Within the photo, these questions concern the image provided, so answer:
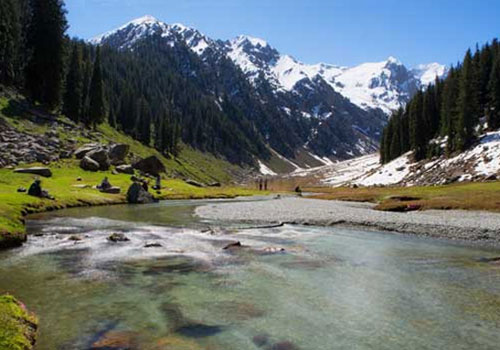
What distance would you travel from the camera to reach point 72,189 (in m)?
60.4

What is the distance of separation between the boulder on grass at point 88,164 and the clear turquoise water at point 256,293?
160 ft

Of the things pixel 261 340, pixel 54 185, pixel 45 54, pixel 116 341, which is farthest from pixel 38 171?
pixel 261 340

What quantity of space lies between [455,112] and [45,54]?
110 metres

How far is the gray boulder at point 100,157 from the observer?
263 ft

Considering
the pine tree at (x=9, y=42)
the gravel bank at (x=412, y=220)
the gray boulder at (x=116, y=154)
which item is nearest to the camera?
the gravel bank at (x=412, y=220)

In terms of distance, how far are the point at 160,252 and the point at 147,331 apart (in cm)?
1319

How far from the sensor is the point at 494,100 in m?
112

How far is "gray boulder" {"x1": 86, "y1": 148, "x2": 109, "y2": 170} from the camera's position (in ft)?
263

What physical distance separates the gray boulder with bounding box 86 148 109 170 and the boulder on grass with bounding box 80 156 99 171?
82.4 inches

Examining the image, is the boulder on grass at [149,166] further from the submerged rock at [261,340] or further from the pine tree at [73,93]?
the submerged rock at [261,340]

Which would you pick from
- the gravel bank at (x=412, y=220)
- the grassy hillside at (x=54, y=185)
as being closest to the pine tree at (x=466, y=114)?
the grassy hillside at (x=54, y=185)

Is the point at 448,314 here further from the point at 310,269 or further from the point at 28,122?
the point at 28,122

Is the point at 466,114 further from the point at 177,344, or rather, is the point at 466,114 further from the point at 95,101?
the point at 177,344

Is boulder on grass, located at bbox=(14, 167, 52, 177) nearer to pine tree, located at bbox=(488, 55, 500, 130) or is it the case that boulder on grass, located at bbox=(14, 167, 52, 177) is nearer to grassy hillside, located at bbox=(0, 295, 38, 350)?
grassy hillside, located at bbox=(0, 295, 38, 350)
